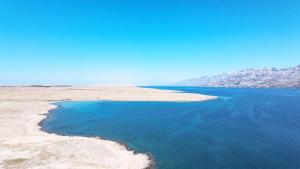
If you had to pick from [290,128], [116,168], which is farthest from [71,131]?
[290,128]

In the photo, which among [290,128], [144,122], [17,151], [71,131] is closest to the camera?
[17,151]

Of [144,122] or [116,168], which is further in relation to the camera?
[144,122]

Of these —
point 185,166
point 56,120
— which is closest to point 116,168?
point 185,166

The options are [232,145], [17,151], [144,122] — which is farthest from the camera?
[144,122]

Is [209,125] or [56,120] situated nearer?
[209,125]

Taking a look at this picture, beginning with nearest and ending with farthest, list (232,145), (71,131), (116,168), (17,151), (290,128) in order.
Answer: (116,168)
(17,151)
(232,145)
(71,131)
(290,128)

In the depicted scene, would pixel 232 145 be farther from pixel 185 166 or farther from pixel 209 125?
pixel 209 125

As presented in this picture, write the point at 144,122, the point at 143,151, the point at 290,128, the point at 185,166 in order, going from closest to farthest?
1. the point at 185,166
2. the point at 143,151
3. the point at 290,128
4. the point at 144,122

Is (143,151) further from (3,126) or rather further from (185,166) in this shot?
(3,126)

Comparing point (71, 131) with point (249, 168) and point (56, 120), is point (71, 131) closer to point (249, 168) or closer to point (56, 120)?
point (56, 120)
